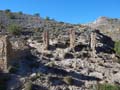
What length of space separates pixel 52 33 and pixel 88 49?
8.90 meters

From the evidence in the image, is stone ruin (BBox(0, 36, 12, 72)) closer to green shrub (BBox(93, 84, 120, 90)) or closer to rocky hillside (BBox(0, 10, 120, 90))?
rocky hillside (BBox(0, 10, 120, 90))

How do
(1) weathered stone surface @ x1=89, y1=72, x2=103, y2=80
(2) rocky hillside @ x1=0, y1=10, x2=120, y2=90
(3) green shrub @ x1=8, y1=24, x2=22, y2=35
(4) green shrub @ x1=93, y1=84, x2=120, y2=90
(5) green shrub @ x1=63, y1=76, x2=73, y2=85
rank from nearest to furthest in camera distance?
1. (4) green shrub @ x1=93, y1=84, x2=120, y2=90
2. (2) rocky hillside @ x1=0, y1=10, x2=120, y2=90
3. (5) green shrub @ x1=63, y1=76, x2=73, y2=85
4. (1) weathered stone surface @ x1=89, y1=72, x2=103, y2=80
5. (3) green shrub @ x1=8, y1=24, x2=22, y2=35

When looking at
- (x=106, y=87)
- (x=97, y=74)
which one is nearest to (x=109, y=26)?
(x=97, y=74)

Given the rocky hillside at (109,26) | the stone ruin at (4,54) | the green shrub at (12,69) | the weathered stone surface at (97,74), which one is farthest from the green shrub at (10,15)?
the weathered stone surface at (97,74)

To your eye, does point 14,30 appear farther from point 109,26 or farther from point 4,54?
point 109,26

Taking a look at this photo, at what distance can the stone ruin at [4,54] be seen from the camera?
161ft

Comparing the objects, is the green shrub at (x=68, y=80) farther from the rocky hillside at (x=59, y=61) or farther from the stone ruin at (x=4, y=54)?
the stone ruin at (x=4, y=54)

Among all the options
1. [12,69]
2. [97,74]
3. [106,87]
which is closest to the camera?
[106,87]

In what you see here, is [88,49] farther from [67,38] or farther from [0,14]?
[0,14]

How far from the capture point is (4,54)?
49.4 m

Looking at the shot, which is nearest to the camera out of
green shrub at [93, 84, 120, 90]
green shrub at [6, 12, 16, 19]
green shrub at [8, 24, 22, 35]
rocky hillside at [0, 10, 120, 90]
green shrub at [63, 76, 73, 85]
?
green shrub at [93, 84, 120, 90]

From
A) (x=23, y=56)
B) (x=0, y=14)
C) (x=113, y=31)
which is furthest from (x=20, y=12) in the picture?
(x=23, y=56)

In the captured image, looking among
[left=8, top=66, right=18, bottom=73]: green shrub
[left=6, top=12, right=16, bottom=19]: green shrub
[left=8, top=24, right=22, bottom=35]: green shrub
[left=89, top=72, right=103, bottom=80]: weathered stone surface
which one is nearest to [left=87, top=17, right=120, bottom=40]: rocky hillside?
[left=6, top=12, right=16, bottom=19]: green shrub

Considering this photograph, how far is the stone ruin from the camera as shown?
4916 cm
